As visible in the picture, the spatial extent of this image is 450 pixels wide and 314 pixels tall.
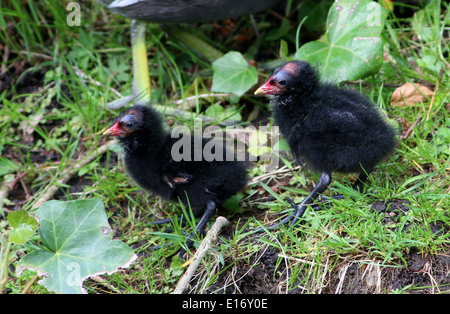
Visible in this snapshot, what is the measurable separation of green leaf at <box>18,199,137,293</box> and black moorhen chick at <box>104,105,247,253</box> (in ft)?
1.38

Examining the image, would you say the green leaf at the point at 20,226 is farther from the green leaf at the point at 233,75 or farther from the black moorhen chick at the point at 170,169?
the green leaf at the point at 233,75

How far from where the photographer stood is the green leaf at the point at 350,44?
3461 mm

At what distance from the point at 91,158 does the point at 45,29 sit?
1.81 metres

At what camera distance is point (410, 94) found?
367cm

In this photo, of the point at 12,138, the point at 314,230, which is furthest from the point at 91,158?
the point at 314,230

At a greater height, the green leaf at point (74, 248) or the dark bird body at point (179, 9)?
the dark bird body at point (179, 9)

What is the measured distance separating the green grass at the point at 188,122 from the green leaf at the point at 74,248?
0.24 metres

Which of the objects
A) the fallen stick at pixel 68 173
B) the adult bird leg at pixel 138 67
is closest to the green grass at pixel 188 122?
the fallen stick at pixel 68 173

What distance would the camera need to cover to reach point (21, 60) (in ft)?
16.1

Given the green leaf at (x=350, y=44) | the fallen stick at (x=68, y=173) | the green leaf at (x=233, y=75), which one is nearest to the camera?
the green leaf at (x=350, y=44)

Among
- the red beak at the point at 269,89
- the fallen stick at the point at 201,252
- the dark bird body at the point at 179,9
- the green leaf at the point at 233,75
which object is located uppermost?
the dark bird body at the point at 179,9

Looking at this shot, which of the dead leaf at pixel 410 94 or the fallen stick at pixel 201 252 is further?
the dead leaf at pixel 410 94

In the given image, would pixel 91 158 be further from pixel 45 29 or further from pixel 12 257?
pixel 45 29

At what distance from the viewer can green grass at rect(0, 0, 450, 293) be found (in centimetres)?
282
